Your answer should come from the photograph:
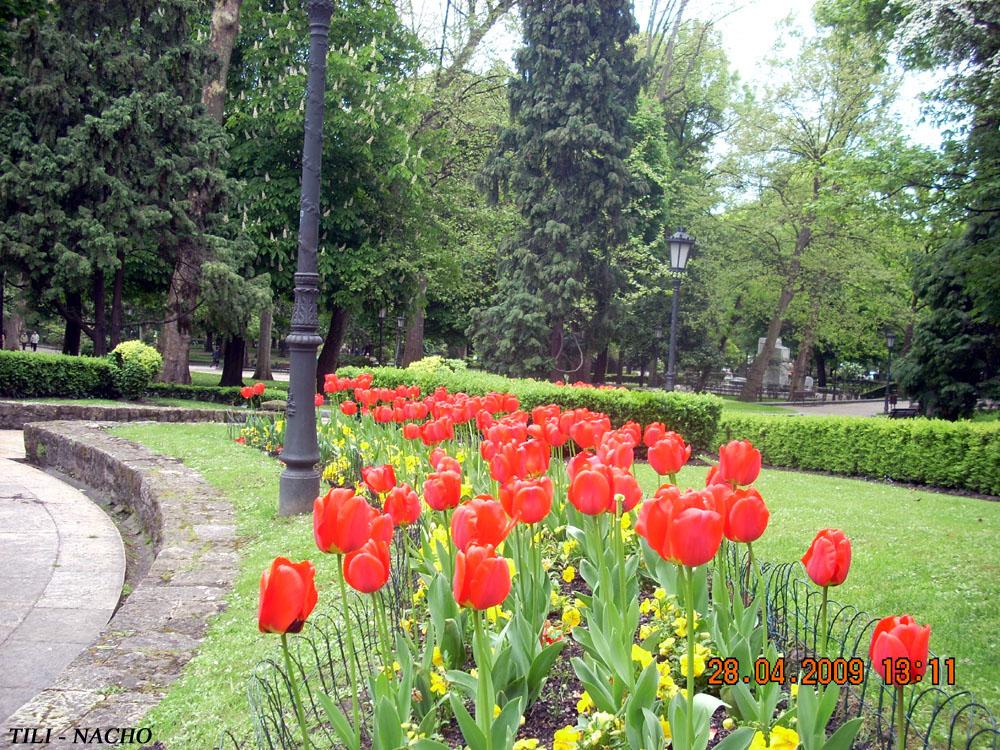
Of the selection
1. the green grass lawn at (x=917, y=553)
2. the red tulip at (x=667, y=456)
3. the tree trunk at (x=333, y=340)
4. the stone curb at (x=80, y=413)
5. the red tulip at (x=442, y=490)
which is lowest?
the green grass lawn at (x=917, y=553)

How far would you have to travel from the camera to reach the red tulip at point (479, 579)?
177cm

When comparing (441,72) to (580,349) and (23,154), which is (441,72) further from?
(23,154)

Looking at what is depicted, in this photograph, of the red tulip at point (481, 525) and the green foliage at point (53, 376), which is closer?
the red tulip at point (481, 525)

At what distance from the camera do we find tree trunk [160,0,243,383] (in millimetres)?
18609

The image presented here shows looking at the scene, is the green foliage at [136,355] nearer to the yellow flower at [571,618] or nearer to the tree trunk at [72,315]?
the tree trunk at [72,315]

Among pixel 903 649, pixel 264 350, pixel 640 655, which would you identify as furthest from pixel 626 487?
pixel 264 350

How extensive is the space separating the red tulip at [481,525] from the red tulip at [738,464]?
0.95 metres

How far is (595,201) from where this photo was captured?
908 inches

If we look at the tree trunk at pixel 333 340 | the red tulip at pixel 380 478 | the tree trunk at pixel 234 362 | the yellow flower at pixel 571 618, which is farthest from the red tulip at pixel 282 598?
the tree trunk at pixel 234 362

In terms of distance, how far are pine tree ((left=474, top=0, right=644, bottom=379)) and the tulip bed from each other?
18.7 m

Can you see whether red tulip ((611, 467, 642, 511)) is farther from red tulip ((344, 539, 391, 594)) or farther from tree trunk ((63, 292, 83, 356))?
tree trunk ((63, 292, 83, 356))

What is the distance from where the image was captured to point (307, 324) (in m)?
6.87

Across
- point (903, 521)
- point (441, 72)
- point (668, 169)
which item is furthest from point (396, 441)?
point (668, 169)

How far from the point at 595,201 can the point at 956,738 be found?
21.1m
